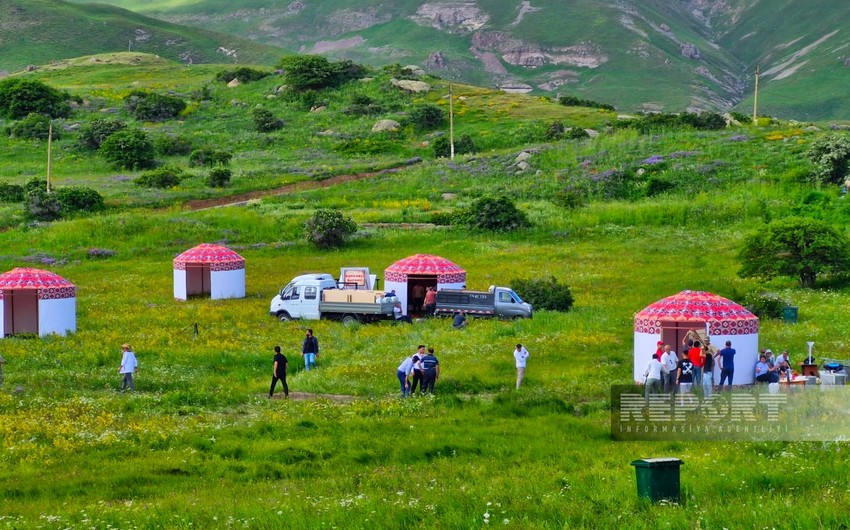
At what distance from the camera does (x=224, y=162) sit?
93812 mm

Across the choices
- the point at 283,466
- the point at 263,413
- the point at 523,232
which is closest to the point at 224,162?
the point at 523,232

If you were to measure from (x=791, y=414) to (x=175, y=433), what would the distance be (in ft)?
43.8

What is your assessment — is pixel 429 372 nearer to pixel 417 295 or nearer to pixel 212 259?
pixel 417 295

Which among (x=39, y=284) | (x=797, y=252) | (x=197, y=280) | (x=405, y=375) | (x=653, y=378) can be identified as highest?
(x=797, y=252)

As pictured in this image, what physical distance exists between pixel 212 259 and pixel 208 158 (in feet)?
152

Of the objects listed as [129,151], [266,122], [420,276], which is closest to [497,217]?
[420,276]

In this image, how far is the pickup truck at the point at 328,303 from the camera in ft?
143

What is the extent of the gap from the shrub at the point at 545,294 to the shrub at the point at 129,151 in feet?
189

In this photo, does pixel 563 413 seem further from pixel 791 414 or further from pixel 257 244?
pixel 257 244

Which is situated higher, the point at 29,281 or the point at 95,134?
the point at 95,134

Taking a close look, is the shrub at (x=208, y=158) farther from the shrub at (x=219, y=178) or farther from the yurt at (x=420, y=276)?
the yurt at (x=420, y=276)

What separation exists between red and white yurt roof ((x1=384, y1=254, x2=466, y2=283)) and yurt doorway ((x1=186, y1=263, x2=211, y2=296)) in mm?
9812

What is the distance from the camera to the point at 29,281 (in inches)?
1590

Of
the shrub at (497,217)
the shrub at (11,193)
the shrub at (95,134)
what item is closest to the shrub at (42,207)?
the shrub at (11,193)
